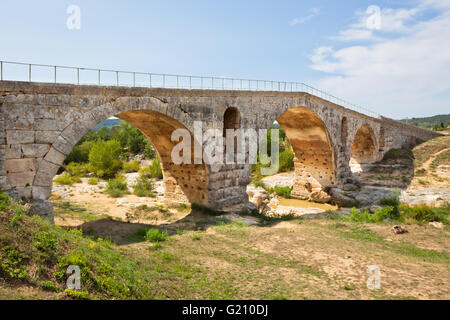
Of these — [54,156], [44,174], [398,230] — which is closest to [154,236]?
[44,174]

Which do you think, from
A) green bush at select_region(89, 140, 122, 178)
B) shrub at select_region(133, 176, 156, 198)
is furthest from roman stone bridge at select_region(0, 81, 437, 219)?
green bush at select_region(89, 140, 122, 178)

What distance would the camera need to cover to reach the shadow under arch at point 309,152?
23391 mm

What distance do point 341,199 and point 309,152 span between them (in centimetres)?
470

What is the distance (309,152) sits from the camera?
25531 mm

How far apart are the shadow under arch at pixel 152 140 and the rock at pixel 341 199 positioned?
12.2 metres

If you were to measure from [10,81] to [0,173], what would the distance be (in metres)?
2.66

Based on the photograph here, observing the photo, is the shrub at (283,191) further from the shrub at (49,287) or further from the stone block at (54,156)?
the shrub at (49,287)

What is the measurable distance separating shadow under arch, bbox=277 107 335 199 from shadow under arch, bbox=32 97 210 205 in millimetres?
9953

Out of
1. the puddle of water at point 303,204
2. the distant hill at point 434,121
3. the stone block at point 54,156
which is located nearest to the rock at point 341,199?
the puddle of water at point 303,204

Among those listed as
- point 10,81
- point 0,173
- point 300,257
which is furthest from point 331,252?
point 10,81

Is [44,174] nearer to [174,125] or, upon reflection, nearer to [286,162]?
[174,125]
